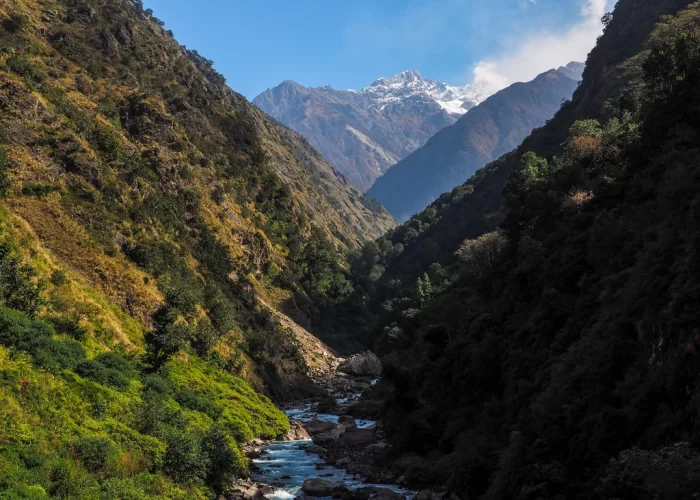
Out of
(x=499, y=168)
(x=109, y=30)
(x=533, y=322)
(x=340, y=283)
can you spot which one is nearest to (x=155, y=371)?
(x=533, y=322)

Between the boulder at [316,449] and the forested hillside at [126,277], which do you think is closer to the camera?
the forested hillside at [126,277]

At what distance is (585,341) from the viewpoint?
29.5 metres

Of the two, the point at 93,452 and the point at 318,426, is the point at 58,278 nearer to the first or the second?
the point at 93,452

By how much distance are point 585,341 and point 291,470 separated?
26.1 m

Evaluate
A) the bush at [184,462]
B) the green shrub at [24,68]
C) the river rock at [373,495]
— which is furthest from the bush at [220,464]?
the green shrub at [24,68]

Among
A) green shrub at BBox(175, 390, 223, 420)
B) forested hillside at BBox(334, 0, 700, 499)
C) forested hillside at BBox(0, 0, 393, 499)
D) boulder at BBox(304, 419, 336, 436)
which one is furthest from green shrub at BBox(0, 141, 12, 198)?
forested hillside at BBox(334, 0, 700, 499)

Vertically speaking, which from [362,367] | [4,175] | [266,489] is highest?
[4,175]

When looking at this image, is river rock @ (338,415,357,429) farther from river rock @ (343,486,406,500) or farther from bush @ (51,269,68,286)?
bush @ (51,269,68,286)

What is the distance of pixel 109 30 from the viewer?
344ft

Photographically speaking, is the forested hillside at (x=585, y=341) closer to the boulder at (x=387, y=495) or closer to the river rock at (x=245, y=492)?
the boulder at (x=387, y=495)

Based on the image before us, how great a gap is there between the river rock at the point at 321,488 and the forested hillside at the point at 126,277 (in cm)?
566

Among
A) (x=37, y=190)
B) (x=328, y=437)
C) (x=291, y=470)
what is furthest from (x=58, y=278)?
(x=328, y=437)

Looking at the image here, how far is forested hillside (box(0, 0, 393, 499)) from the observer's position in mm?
30641

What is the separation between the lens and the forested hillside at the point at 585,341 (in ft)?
69.8
